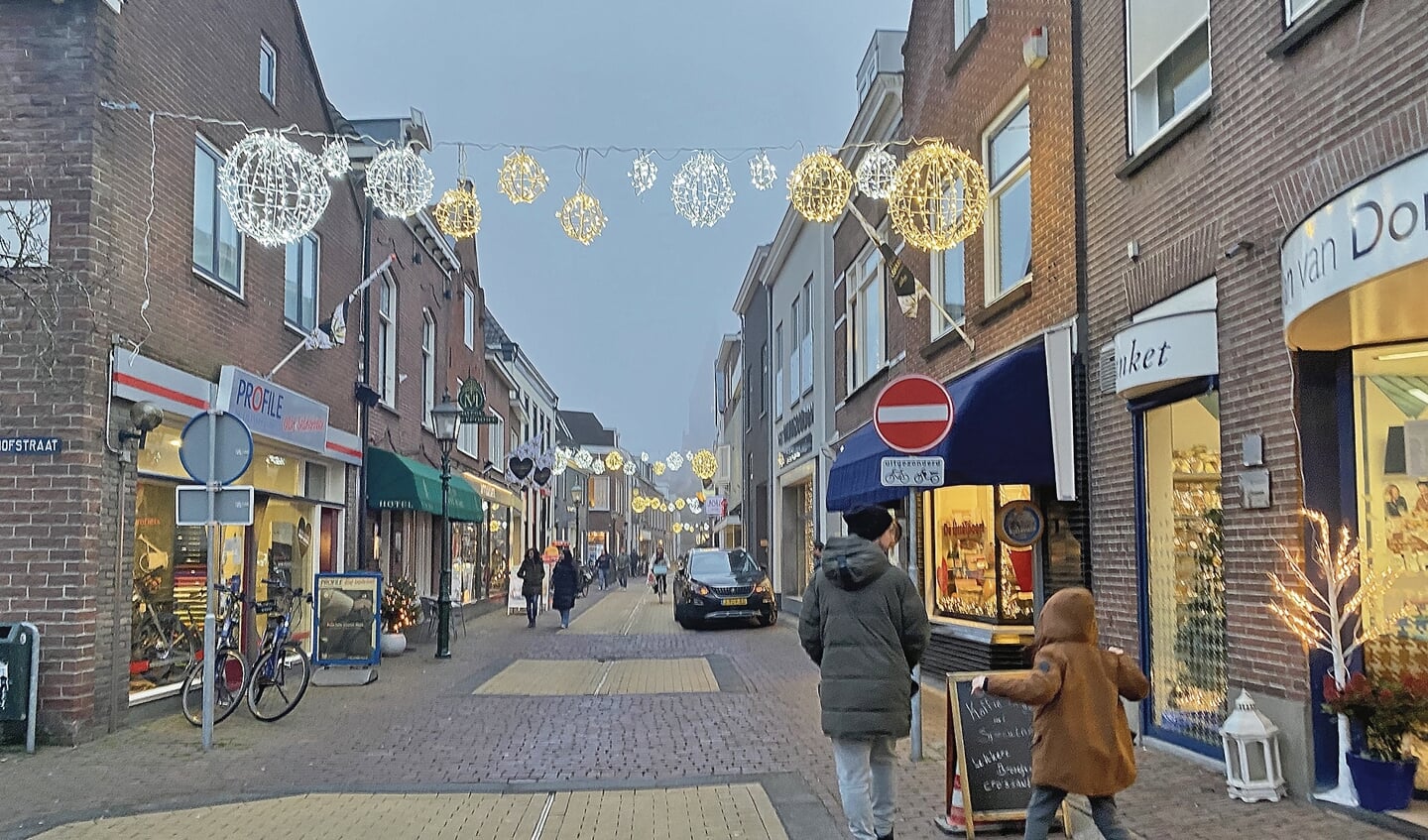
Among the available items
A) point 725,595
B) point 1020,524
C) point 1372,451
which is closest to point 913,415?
point 1372,451

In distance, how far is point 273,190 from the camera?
10711 mm

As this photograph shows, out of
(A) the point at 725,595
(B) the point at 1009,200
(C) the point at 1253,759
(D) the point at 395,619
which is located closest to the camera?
(C) the point at 1253,759

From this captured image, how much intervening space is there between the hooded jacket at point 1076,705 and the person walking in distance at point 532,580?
64.9ft

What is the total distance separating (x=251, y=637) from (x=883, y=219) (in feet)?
32.5

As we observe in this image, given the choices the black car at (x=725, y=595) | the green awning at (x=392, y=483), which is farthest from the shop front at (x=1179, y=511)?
the black car at (x=725, y=595)

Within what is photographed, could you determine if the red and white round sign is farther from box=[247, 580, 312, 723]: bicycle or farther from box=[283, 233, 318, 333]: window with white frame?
box=[283, 233, 318, 333]: window with white frame

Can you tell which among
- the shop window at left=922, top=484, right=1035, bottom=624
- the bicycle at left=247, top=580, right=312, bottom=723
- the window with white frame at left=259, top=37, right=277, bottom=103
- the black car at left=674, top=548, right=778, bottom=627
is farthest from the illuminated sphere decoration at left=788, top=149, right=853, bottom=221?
the black car at left=674, top=548, right=778, bottom=627

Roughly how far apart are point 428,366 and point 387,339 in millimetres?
3452

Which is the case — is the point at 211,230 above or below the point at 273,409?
above

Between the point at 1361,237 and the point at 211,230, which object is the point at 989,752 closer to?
the point at 1361,237

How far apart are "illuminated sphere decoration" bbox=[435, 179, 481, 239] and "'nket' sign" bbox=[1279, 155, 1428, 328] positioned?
26.4 ft

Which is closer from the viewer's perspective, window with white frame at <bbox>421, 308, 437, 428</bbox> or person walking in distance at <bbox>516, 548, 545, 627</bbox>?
window with white frame at <bbox>421, 308, 437, 428</bbox>

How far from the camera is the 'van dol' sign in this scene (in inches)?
493

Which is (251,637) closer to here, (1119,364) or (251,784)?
(251,784)
